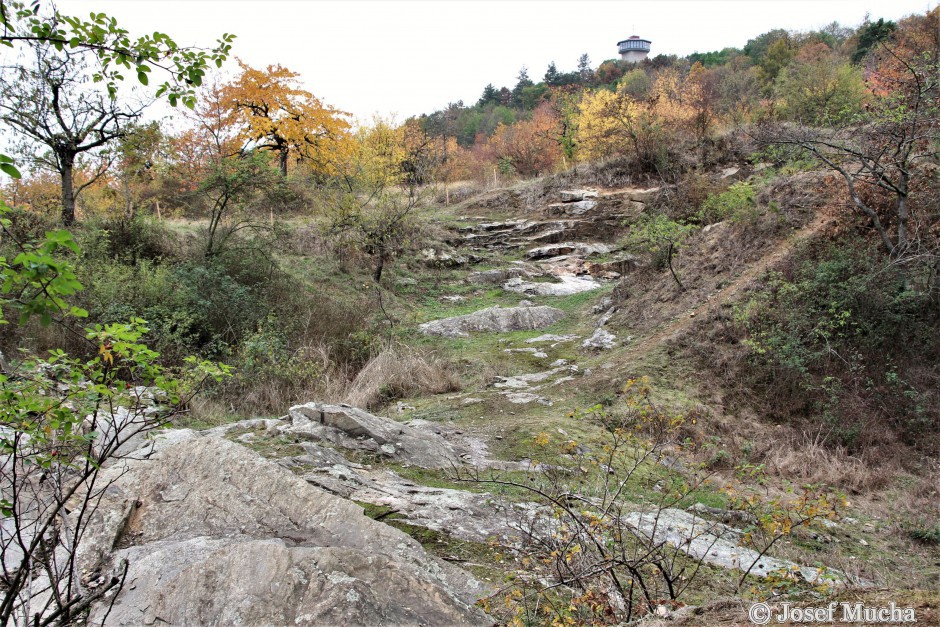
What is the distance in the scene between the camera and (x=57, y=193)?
12.2m

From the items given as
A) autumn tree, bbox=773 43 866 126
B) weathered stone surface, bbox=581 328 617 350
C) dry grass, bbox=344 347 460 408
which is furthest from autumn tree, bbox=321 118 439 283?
autumn tree, bbox=773 43 866 126

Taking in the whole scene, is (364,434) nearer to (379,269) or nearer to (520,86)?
(379,269)

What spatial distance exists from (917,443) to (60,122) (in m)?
14.8

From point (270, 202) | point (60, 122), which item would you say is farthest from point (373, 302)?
point (60, 122)

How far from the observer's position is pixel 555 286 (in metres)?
16.1

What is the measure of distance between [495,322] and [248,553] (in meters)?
10.3

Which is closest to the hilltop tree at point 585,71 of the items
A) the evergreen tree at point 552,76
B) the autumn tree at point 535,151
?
the evergreen tree at point 552,76

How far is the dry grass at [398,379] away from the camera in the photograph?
25.4ft

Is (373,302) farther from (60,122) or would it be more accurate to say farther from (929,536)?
(929,536)

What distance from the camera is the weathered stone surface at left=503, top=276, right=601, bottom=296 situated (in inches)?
621

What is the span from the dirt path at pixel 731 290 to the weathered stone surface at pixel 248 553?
6524 mm

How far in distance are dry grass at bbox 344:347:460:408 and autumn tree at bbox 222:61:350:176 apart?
13309 millimetres

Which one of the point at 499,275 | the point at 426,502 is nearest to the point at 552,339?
the point at 499,275

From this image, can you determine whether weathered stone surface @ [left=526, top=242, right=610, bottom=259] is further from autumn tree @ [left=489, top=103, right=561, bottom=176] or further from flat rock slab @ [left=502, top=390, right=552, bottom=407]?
flat rock slab @ [left=502, top=390, right=552, bottom=407]
